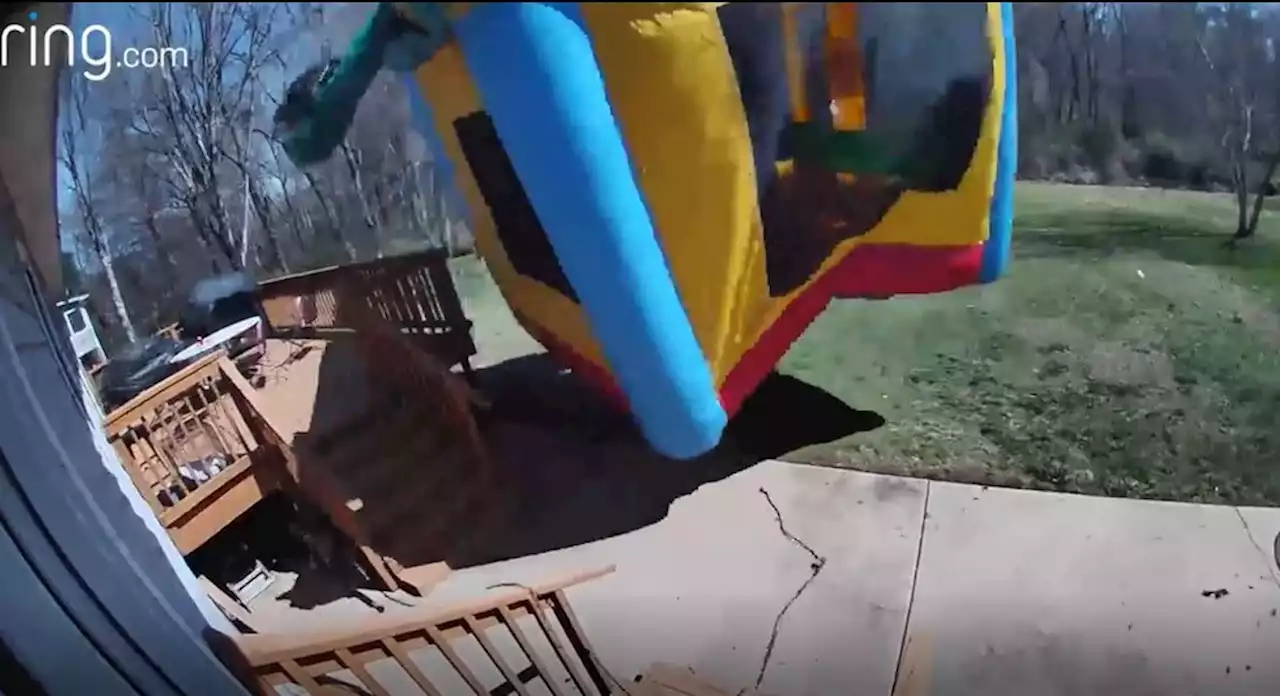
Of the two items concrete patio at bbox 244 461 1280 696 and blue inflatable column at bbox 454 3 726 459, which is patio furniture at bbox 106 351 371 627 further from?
blue inflatable column at bbox 454 3 726 459

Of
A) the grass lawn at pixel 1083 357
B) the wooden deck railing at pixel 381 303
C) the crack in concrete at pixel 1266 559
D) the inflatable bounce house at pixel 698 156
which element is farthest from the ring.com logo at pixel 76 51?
the crack in concrete at pixel 1266 559

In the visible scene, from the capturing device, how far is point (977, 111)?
39.3 inches

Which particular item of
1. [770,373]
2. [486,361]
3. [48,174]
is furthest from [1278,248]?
[48,174]

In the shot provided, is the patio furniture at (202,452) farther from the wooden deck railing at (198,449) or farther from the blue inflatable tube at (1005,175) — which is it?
the blue inflatable tube at (1005,175)

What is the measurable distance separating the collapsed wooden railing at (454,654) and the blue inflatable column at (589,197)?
320mm

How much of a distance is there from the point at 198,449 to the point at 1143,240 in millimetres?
1123

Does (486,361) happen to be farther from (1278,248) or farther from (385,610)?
(1278,248)

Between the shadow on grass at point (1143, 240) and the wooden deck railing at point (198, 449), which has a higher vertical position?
the shadow on grass at point (1143, 240)

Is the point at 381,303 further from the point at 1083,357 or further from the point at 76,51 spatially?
the point at 1083,357

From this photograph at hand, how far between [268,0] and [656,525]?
70cm

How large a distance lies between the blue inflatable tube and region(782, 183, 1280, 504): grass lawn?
0.01 meters

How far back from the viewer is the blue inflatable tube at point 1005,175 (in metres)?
0.96

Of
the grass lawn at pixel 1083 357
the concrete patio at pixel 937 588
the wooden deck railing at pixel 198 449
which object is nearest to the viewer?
the grass lawn at pixel 1083 357

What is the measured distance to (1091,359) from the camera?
109cm
